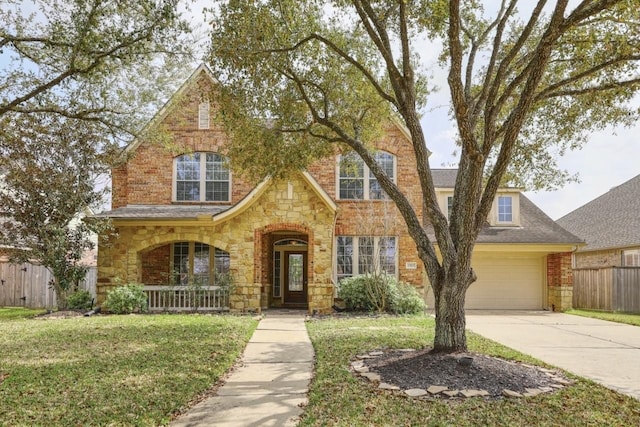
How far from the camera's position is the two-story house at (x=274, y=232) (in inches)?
584

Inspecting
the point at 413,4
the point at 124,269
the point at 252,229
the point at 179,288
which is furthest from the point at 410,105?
the point at 124,269

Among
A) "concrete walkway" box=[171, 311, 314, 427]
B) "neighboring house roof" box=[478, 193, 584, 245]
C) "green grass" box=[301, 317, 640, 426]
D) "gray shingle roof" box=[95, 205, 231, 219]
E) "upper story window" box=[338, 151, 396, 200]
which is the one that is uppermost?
"upper story window" box=[338, 151, 396, 200]

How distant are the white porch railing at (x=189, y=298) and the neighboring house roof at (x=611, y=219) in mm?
15081

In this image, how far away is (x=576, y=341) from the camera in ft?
33.6

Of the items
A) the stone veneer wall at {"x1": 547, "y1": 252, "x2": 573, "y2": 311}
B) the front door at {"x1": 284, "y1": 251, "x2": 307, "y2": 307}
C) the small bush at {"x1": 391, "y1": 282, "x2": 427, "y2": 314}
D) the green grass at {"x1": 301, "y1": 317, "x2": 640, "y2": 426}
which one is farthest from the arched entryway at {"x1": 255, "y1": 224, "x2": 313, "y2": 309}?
the green grass at {"x1": 301, "y1": 317, "x2": 640, "y2": 426}

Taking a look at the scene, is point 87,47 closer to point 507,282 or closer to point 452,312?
point 452,312

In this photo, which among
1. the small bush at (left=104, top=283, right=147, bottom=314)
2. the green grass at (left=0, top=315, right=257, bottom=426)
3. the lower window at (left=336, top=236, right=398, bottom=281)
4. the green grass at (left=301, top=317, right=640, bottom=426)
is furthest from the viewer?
the lower window at (left=336, top=236, right=398, bottom=281)

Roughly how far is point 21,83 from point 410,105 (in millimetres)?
6734

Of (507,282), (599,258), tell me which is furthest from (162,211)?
(599,258)

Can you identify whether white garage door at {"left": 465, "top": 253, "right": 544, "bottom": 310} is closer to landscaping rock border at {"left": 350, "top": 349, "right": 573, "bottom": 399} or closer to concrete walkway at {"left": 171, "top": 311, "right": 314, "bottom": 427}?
concrete walkway at {"left": 171, "top": 311, "right": 314, "bottom": 427}

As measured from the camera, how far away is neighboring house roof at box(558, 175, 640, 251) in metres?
20.1

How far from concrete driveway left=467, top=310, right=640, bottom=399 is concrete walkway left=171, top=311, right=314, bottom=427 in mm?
3997

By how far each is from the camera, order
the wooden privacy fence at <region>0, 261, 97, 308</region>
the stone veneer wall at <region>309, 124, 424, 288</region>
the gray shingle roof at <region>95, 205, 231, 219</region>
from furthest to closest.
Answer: the wooden privacy fence at <region>0, 261, 97, 308</region> < the stone veneer wall at <region>309, 124, 424, 288</region> < the gray shingle roof at <region>95, 205, 231, 219</region>

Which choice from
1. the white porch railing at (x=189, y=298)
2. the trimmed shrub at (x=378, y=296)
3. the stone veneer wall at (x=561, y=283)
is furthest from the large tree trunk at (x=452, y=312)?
the stone veneer wall at (x=561, y=283)
